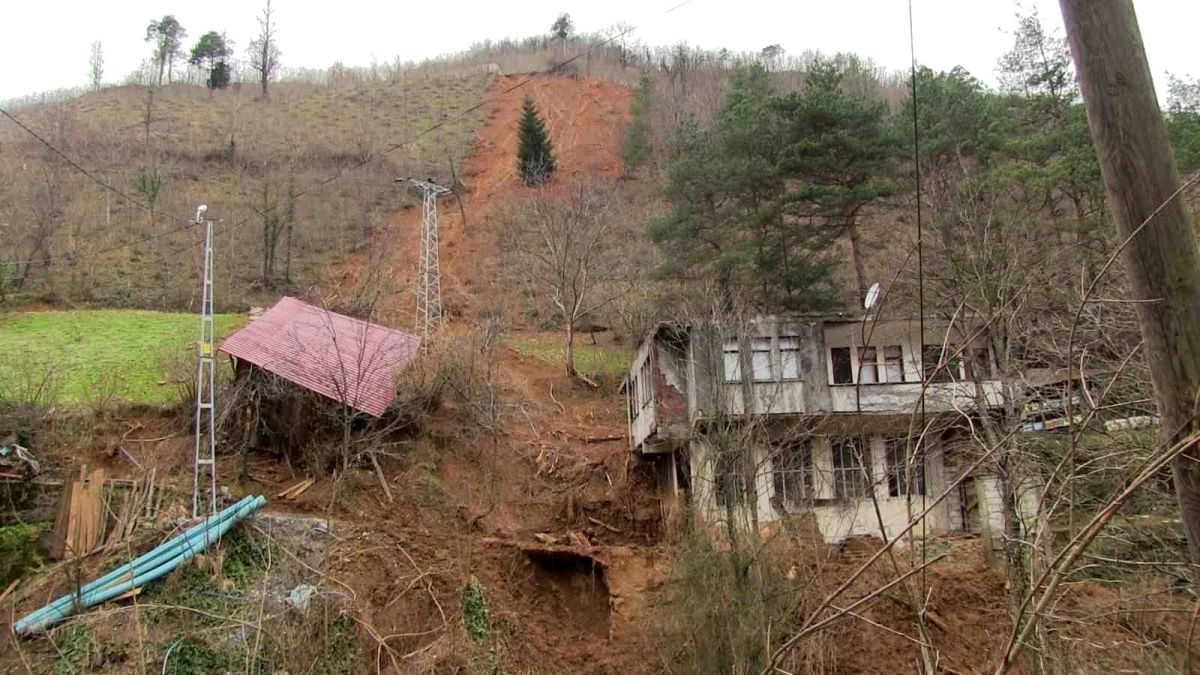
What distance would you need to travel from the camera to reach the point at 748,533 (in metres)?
16.2

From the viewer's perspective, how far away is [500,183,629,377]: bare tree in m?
33.0

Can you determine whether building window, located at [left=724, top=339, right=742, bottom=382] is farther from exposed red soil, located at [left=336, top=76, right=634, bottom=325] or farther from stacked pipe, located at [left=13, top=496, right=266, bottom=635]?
exposed red soil, located at [left=336, top=76, right=634, bottom=325]

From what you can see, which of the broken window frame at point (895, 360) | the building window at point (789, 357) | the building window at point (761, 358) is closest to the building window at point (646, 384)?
the building window at point (761, 358)

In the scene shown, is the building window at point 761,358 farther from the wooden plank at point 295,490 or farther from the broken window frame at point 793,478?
the wooden plank at point 295,490

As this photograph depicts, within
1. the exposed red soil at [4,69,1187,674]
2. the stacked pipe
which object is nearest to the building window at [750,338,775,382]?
the exposed red soil at [4,69,1187,674]

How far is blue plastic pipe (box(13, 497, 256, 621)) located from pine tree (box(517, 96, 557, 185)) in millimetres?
41308

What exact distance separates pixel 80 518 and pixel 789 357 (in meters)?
16.9

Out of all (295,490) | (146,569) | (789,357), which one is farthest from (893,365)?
(146,569)

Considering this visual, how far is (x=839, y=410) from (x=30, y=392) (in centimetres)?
2072

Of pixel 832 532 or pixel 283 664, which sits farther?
pixel 832 532

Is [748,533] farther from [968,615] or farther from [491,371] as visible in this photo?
[491,371]

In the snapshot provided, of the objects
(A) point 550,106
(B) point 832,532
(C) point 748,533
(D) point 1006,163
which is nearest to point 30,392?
(C) point 748,533

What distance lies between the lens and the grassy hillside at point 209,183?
3888 cm

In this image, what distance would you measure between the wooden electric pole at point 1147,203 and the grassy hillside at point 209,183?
39.0 meters
